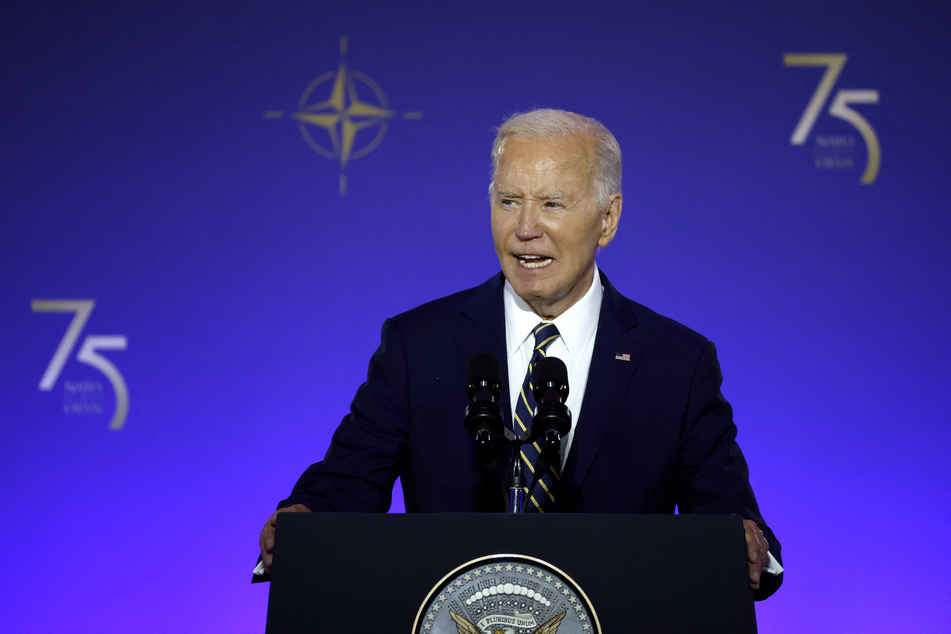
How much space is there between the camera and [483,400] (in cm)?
125

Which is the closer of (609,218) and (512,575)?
(512,575)

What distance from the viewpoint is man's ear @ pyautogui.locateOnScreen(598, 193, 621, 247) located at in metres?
1.94

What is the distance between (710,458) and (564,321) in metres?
0.40

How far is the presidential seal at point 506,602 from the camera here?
1.06 m

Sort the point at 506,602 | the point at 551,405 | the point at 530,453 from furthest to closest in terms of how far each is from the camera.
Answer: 1. the point at 530,453
2. the point at 551,405
3. the point at 506,602

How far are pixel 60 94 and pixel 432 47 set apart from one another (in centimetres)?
134

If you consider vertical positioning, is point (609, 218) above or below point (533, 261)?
above

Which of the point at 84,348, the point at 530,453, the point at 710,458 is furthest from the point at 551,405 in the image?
the point at 84,348

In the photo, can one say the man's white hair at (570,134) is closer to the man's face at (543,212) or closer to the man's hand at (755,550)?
the man's face at (543,212)

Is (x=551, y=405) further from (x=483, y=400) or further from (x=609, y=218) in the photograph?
(x=609, y=218)

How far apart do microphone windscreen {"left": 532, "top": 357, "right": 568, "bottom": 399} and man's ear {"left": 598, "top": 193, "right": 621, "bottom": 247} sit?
0.71 m

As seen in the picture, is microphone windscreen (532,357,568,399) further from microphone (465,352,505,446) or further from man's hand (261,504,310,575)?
man's hand (261,504,310,575)

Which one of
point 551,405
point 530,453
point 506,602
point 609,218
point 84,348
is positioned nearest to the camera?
point 506,602

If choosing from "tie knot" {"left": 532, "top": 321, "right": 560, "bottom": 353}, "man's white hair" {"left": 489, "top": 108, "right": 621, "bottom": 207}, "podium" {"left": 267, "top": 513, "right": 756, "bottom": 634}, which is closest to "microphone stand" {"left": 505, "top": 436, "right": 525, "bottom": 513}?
"podium" {"left": 267, "top": 513, "right": 756, "bottom": 634}
